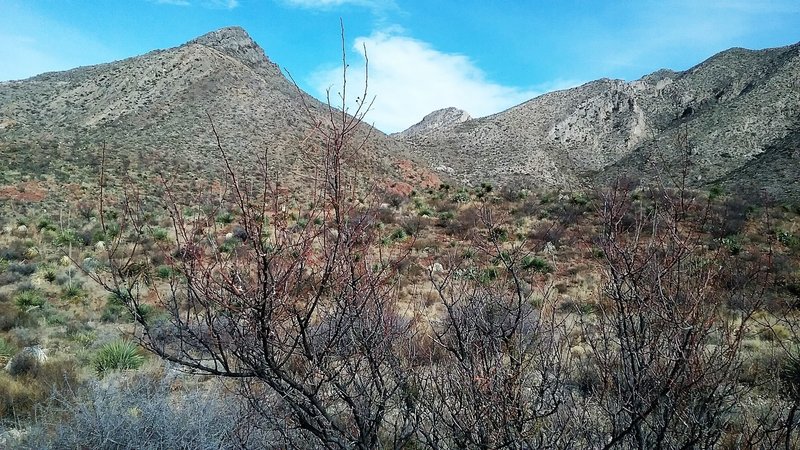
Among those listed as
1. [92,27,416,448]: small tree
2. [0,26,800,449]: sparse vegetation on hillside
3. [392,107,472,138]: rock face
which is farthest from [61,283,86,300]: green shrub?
[392,107,472,138]: rock face

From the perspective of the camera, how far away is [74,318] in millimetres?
10688

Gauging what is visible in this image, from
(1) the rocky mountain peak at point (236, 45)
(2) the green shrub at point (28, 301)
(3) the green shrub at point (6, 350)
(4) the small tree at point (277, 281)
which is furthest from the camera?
(1) the rocky mountain peak at point (236, 45)

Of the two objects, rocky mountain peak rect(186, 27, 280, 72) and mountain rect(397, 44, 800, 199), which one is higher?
rocky mountain peak rect(186, 27, 280, 72)

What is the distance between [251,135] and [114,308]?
30.4 m

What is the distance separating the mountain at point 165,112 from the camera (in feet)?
113

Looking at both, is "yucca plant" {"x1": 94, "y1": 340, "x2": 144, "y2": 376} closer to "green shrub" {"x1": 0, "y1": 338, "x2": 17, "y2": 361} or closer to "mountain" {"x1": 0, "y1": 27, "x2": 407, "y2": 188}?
"green shrub" {"x1": 0, "y1": 338, "x2": 17, "y2": 361}

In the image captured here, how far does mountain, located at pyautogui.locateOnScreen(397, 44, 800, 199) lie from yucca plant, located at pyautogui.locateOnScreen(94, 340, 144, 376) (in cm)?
3531

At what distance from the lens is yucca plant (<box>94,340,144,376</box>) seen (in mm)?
7664

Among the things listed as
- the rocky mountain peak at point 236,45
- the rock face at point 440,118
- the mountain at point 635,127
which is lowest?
the mountain at point 635,127

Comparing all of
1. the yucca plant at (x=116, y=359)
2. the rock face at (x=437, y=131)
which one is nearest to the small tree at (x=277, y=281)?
the yucca plant at (x=116, y=359)

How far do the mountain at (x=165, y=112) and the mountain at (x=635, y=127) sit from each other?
9.89 metres

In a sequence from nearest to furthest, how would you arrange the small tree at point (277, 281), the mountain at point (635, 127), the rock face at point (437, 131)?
the small tree at point (277, 281), the rock face at point (437, 131), the mountain at point (635, 127)

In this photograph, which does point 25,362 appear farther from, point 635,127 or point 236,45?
point 635,127

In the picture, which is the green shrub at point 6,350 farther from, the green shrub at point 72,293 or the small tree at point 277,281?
the small tree at point 277,281
